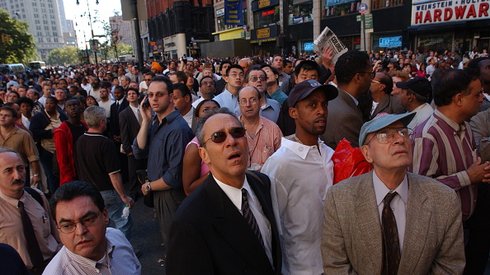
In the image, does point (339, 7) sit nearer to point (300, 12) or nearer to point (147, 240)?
point (300, 12)

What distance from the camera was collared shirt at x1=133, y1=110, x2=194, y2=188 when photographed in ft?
11.5

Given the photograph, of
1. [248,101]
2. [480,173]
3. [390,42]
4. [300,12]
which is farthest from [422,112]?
[300,12]

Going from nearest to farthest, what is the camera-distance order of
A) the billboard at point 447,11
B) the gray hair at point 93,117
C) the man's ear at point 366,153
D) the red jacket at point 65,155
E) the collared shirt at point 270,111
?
the man's ear at point 366,153
the gray hair at point 93,117
the red jacket at point 65,155
the collared shirt at point 270,111
the billboard at point 447,11

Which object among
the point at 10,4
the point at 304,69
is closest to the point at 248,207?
the point at 304,69

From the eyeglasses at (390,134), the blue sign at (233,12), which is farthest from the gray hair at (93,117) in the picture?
the blue sign at (233,12)

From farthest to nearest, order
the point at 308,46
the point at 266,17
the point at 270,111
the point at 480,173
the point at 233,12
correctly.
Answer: the point at 233,12 < the point at 266,17 < the point at 308,46 < the point at 270,111 < the point at 480,173

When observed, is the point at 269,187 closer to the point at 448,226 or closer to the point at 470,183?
the point at 448,226

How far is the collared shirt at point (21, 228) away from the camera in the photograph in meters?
2.76

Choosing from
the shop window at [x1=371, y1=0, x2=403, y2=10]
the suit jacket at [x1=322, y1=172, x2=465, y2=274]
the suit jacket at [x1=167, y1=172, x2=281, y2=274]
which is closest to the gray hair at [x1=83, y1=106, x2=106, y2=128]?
the suit jacket at [x1=167, y1=172, x2=281, y2=274]

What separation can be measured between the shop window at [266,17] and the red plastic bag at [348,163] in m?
41.3

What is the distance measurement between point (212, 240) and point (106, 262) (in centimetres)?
89

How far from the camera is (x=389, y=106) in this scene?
5203mm

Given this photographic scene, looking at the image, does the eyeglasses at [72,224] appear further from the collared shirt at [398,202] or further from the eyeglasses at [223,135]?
the collared shirt at [398,202]

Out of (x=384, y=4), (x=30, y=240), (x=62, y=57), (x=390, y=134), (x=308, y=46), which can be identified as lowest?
(x=30, y=240)
